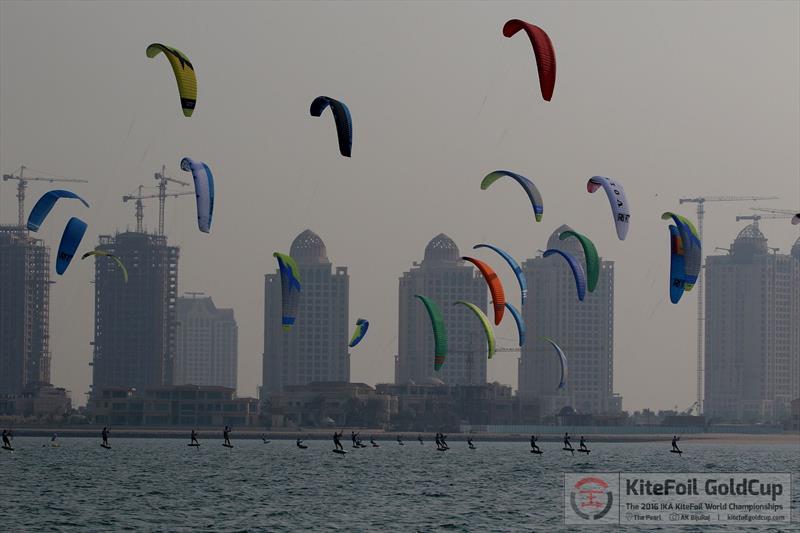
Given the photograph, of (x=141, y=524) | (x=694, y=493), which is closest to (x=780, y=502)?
(x=694, y=493)

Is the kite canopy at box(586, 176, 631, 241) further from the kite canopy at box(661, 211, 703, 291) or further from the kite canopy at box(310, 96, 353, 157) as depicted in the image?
the kite canopy at box(310, 96, 353, 157)

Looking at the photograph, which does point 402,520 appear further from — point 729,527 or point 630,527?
point 729,527

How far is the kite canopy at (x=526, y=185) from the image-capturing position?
68000 mm

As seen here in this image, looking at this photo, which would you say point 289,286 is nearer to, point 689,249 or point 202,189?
point 202,189

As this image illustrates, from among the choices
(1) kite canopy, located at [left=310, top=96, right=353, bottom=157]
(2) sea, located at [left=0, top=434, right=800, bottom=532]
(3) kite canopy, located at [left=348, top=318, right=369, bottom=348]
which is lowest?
(2) sea, located at [left=0, top=434, right=800, bottom=532]

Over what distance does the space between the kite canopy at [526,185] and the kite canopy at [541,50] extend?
474 inches

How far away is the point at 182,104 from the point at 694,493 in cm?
2656

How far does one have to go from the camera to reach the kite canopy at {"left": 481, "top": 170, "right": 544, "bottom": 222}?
223 feet

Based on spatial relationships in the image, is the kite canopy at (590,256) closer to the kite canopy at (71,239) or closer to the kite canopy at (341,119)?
the kite canopy at (341,119)

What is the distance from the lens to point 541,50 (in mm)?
56156

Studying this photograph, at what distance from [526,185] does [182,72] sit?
59.9ft

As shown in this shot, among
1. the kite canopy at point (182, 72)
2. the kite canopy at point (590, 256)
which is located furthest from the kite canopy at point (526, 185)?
the kite canopy at point (182, 72)

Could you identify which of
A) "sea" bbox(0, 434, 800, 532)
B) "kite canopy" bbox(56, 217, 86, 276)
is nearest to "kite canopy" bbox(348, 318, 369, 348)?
"sea" bbox(0, 434, 800, 532)

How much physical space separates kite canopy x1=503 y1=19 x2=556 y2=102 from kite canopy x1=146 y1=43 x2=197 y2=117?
11.3 m
